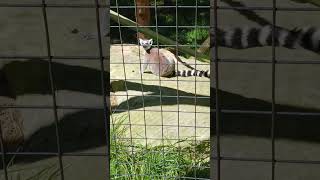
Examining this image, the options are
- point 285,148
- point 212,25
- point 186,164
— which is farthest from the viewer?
point 186,164

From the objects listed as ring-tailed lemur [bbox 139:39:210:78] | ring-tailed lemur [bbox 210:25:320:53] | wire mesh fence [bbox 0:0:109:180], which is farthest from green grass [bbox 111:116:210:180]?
ring-tailed lemur [bbox 139:39:210:78]

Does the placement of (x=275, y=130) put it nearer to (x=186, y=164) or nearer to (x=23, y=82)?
(x=23, y=82)

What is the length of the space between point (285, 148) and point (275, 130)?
77mm

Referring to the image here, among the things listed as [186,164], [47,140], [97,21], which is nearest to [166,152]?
[186,164]

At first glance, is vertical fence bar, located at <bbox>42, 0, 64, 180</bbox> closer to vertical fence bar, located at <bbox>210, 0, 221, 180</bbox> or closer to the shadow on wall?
the shadow on wall

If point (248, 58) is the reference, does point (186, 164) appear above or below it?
below

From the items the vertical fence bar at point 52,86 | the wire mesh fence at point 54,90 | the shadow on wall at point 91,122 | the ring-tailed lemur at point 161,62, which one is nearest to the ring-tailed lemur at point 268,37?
the shadow on wall at point 91,122

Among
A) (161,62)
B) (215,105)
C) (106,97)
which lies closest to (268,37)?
(215,105)

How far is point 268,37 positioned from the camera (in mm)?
2039

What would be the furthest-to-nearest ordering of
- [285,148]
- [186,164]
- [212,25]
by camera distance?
[186,164]
[285,148]
[212,25]

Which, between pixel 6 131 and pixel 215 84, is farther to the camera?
pixel 6 131

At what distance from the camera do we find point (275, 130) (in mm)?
2148

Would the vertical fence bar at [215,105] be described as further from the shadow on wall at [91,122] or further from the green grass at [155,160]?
the green grass at [155,160]

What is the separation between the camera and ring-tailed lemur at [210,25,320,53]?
2.02 m
